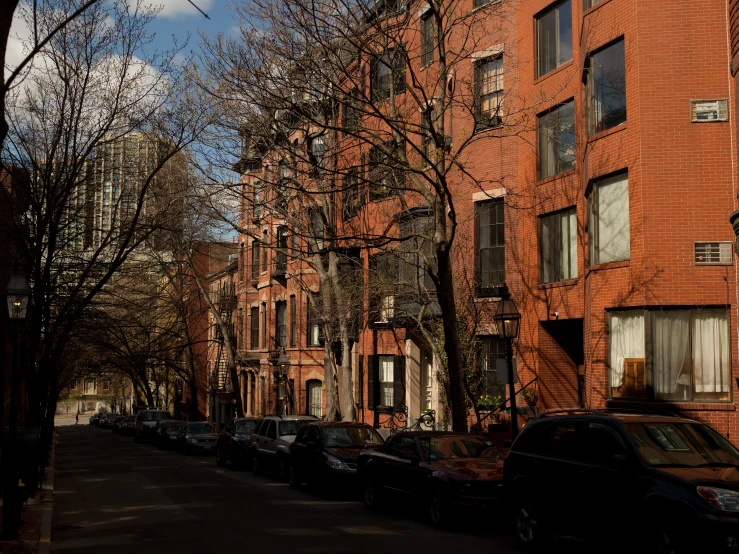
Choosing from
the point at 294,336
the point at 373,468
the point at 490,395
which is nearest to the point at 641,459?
the point at 373,468

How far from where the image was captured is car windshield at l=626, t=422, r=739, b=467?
9727 millimetres

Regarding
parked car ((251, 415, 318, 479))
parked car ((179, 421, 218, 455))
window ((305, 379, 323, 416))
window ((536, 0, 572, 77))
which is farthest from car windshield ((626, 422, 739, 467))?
window ((305, 379, 323, 416))

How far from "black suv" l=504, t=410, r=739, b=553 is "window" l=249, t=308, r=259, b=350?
127 ft

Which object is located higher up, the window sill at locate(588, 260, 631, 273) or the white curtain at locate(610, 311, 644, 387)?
the window sill at locate(588, 260, 631, 273)

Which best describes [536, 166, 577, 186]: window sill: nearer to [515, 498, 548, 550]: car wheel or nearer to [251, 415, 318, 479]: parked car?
[251, 415, 318, 479]: parked car

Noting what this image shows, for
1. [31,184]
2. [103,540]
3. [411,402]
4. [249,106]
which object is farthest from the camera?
[411,402]

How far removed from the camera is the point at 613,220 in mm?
19484

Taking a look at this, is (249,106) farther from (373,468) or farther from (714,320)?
(714,320)

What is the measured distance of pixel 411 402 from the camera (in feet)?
97.2

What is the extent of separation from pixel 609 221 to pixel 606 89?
313cm

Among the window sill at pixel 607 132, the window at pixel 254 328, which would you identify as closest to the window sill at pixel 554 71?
the window sill at pixel 607 132

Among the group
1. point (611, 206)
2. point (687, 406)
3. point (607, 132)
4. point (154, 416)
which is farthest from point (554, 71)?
point (154, 416)

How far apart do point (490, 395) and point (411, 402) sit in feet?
16.7

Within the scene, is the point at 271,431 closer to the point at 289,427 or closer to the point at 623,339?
the point at 289,427
